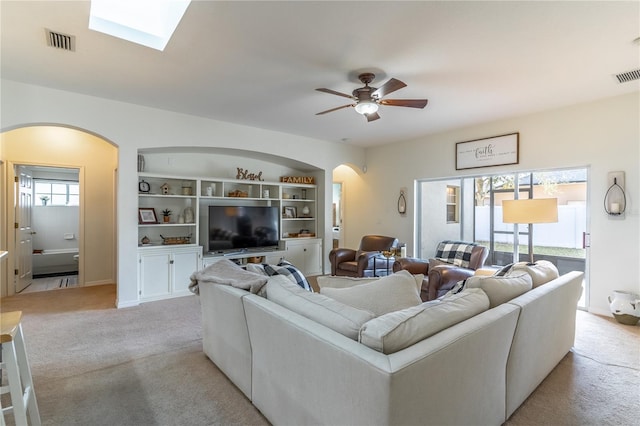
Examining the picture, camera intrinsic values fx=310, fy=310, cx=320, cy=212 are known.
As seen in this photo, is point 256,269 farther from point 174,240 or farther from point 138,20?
point 174,240

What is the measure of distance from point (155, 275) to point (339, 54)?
3802mm

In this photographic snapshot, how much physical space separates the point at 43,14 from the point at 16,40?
2.04 feet

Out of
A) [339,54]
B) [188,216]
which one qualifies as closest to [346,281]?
[339,54]

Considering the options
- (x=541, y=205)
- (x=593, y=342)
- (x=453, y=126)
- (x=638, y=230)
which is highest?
(x=453, y=126)

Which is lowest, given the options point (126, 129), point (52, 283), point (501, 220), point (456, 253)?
point (52, 283)

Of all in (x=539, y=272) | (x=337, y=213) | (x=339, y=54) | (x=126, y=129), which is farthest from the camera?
(x=337, y=213)

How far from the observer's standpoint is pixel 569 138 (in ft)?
13.6

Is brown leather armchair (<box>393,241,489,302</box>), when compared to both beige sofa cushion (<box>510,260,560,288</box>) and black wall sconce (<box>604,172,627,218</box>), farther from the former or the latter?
black wall sconce (<box>604,172,627,218</box>)

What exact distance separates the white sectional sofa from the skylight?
6.96 ft

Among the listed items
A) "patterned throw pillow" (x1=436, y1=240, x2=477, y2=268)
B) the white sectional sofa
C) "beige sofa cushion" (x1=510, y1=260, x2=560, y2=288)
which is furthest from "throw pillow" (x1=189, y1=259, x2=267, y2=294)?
"patterned throw pillow" (x1=436, y1=240, x2=477, y2=268)

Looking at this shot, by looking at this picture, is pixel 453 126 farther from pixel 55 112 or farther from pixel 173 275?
pixel 55 112

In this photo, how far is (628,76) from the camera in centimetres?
319

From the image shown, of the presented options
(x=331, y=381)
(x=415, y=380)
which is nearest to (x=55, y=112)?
(x=331, y=381)

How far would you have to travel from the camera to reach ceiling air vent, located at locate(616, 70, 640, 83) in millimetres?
3114
